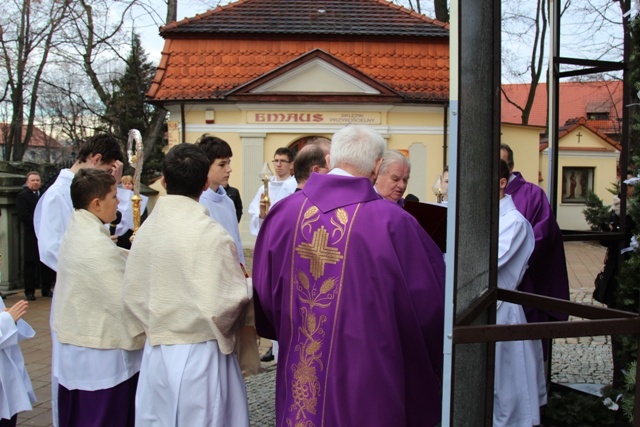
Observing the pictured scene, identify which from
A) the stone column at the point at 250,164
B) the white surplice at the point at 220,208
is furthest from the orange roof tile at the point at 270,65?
the white surplice at the point at 220,208

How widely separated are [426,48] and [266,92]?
4.64 m

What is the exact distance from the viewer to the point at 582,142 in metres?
26.4

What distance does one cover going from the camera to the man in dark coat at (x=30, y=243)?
10062 millimetres

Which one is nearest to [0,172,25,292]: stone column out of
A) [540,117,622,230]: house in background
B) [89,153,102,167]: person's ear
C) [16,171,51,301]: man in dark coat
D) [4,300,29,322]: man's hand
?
[16,171,51,301]: man in dark coat

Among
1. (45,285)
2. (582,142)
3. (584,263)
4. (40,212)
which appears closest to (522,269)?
(40,212)

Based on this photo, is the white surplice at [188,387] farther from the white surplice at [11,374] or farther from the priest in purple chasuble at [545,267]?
the priest in purple chasuble at [545,267]

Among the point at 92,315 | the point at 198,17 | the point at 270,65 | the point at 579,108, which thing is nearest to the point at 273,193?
the point at 92,315

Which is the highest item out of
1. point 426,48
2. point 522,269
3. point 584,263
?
point 426,48

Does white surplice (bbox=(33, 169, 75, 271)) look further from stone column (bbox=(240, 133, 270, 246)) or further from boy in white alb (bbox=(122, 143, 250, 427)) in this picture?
stone column (bbox=(240, 133, 270, 246))

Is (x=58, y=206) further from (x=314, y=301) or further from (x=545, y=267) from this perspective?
(x=545, y=267)

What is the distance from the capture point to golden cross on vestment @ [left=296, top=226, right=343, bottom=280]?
2.88 metres

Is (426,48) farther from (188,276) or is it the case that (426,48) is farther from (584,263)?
(188,276)

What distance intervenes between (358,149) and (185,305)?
1.00 meters

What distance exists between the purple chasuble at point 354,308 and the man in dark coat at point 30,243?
26.3ft
